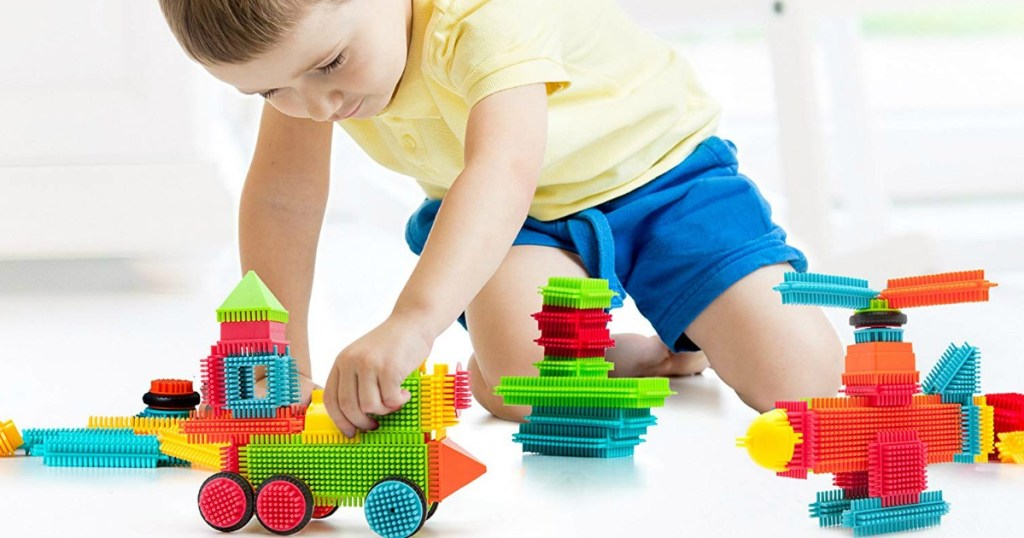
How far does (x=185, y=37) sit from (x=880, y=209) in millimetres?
1726

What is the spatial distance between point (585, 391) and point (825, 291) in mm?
252

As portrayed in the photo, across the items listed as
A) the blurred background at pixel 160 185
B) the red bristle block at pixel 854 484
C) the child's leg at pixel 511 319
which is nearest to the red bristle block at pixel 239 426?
the red bristle block at pixel 854 484

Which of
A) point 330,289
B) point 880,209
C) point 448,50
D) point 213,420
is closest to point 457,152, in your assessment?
point 448,50

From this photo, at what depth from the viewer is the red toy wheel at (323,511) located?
2.11 ft

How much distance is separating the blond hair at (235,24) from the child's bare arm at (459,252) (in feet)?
0.49

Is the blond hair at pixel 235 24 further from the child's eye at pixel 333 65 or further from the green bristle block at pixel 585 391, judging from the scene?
the green bristle block at pixel 585 391

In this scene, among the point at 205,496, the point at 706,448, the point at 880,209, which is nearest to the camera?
the point at 205,496

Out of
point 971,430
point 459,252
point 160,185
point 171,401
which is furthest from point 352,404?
point 160,185

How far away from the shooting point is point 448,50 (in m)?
0.89

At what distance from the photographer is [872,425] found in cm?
60

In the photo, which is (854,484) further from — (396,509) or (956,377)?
(396,509)

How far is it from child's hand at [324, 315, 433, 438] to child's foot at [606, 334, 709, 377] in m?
0.57

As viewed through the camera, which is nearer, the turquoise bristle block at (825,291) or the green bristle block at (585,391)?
the turquoise bristle block at (825,291)

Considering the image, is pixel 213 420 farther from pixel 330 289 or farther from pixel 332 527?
pixel 330 289
